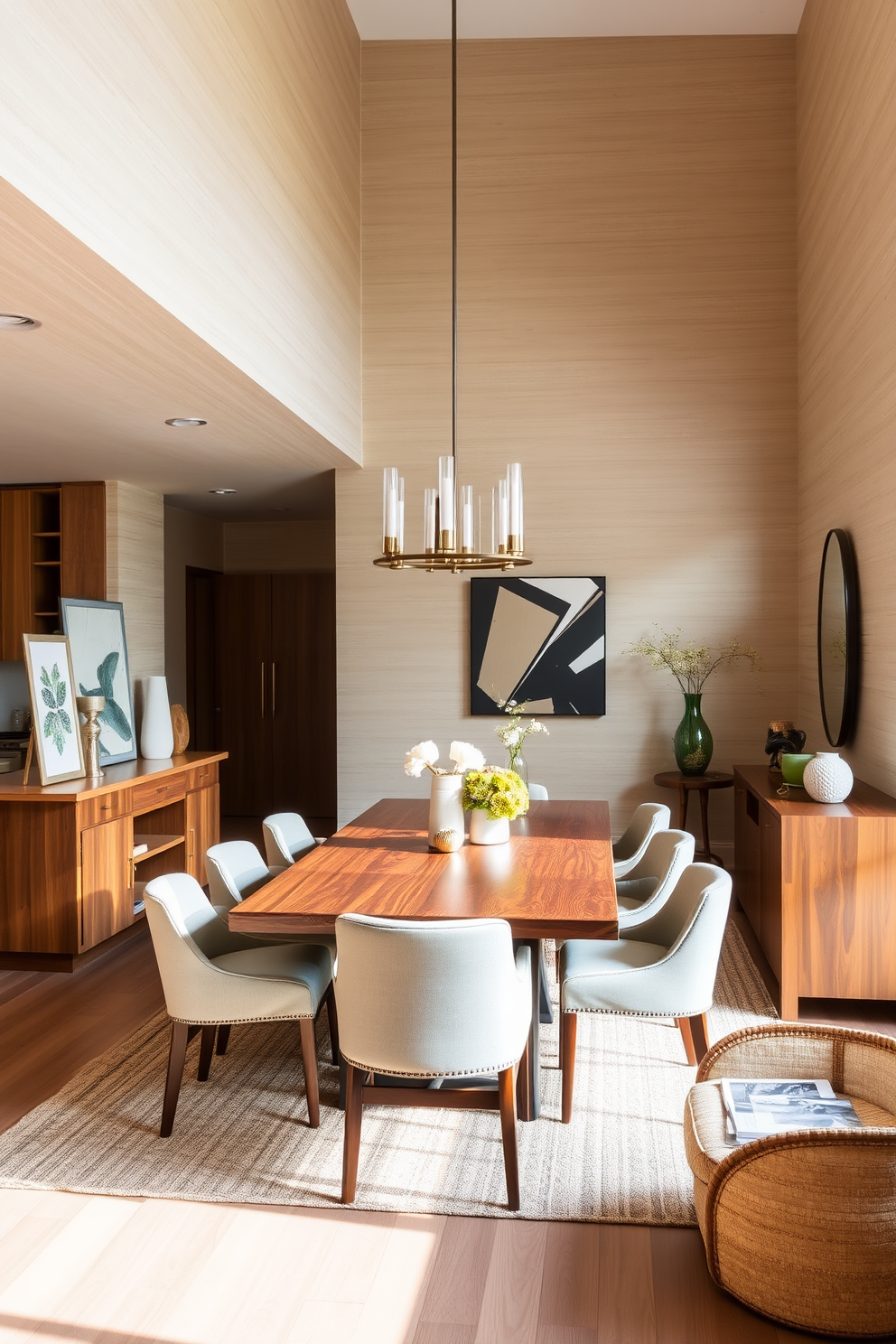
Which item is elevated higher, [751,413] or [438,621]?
[751,413]

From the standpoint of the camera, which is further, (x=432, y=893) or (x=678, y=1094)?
(x=678, y=1094)

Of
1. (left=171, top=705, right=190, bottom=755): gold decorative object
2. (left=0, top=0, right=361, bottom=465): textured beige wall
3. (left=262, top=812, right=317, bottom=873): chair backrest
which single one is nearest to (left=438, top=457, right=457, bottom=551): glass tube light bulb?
(left=0, top=0, right=361, bottom=465): textured beige wall

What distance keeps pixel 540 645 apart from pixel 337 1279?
4.13 metres

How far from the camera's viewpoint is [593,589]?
604 centimetres

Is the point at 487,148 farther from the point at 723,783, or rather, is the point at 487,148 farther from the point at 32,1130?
the point at 32,1130

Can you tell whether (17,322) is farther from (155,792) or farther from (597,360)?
(597,360)

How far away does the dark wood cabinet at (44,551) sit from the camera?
6219 millimetres

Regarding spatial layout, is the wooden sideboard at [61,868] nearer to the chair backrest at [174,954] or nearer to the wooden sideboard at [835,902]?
the chair backrest at [174,954]

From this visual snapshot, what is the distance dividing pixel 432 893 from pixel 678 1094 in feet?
3.49

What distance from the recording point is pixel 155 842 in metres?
5.47

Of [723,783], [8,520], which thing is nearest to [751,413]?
[723,783]

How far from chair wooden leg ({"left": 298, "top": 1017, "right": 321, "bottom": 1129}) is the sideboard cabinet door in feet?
6.21

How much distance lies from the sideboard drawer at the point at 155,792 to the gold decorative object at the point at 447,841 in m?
2.03

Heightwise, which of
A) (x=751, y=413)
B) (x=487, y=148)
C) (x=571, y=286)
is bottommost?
(x=751, y=413)
